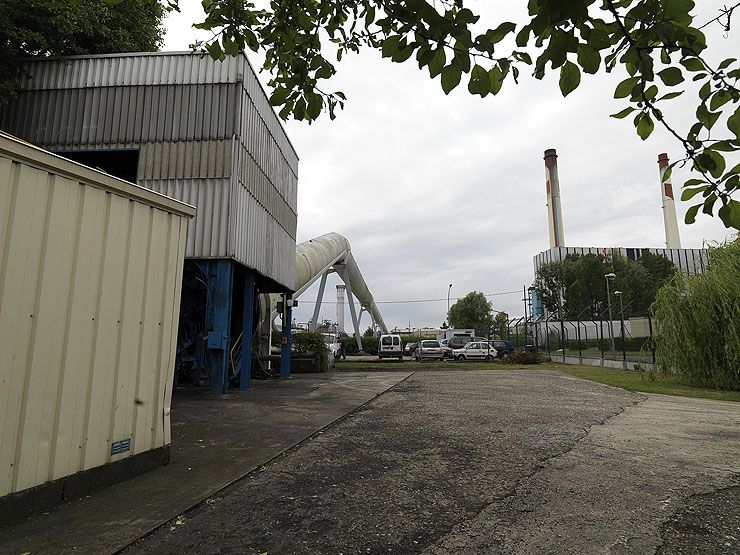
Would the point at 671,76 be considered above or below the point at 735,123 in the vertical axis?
above

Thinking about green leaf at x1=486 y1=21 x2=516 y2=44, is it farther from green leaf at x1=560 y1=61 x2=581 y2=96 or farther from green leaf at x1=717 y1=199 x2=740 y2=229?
green leaf at x1=717 y1=199 x2=740 y2=229

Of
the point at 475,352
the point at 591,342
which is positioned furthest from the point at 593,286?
the point at 475,352

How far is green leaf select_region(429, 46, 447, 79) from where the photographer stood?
7.30 feet

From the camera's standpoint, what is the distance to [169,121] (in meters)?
11.4

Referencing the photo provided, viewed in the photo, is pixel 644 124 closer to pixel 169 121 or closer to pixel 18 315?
pixel 18 315

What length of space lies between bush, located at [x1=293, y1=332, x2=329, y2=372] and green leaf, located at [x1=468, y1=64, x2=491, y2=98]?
1859cm

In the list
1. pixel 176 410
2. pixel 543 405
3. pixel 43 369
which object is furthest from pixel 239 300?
pixel 43 369

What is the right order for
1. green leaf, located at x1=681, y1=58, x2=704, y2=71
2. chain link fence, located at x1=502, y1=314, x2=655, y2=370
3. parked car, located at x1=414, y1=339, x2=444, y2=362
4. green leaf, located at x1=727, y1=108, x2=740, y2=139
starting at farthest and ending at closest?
parked car, located at x1=414, y1=339, x2=444, y2=362 < chain link fence, located at x1=502, y1=314, x2=655, y2=370 < green leaf, located at x1=681, y1=58, x2=704, y2=71 < green leaf, located at x1=727, y1=108, x2=740, y2=139

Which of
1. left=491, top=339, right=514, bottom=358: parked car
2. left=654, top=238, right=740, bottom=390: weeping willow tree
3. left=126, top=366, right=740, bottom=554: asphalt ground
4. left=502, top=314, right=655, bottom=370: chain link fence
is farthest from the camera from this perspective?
left=491, top=339, right=514, bottom=358: parked car

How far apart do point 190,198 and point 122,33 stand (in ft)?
23.3

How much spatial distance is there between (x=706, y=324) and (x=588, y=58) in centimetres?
1417

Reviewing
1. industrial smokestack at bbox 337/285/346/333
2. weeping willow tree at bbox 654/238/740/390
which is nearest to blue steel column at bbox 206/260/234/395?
weeping willow tree at bbox 654/238/740/390

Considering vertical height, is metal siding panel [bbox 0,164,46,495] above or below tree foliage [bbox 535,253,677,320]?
below

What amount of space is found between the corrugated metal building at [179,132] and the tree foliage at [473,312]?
187 feet
